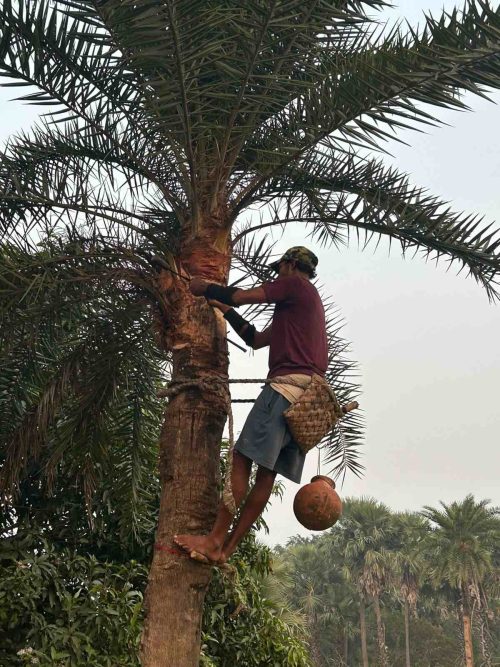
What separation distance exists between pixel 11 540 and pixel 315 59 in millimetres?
5511

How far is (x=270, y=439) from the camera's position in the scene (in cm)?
484

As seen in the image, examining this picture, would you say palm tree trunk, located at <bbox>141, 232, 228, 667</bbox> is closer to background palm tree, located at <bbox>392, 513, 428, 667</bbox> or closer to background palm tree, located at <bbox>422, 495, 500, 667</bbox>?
background palm tree, located at <bbox>422, 495, 500, 667</bbox>

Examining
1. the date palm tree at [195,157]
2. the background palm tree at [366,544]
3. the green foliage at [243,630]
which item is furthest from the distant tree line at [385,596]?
the date palm tree at [195,157]

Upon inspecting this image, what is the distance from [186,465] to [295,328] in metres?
1.08

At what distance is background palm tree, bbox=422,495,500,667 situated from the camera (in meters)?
35.6

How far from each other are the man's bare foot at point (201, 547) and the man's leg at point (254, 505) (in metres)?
0.08

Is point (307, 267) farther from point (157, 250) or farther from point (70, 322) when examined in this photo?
point (70, 322)

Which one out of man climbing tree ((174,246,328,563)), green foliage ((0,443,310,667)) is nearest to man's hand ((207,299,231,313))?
man climbing tree ((174,246,328,563))

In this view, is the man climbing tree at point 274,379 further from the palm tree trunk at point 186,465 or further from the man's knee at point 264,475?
the palm tree trunk at point 186,465

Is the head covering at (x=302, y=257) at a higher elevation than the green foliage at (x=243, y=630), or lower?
higher

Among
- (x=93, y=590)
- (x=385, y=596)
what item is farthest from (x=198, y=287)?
(x=385, y=596)

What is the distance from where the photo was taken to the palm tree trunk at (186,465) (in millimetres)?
4906

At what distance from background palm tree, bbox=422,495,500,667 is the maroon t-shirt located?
32.6 metres

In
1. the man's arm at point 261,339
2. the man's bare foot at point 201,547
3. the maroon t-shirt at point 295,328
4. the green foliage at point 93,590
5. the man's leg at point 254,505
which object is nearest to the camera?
the man's leg at point 254,505
